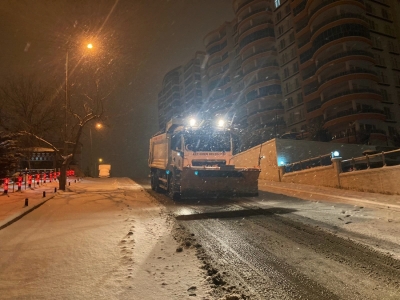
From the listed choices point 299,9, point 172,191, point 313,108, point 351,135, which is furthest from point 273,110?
point 172,191

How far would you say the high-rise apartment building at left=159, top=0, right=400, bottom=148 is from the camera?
35.9 metres

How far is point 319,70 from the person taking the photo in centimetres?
3916

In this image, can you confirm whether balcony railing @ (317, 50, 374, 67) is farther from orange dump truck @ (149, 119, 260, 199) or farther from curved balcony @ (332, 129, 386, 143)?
orange dump truck @ (149, 119, 260, 199)

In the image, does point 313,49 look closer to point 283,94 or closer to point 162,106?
point 283,94

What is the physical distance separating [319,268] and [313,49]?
42.7 metres

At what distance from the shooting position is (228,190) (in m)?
11.2

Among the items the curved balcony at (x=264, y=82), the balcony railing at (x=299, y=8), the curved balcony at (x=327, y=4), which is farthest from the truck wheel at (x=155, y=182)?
the balcony railing at (x=299, y=8)

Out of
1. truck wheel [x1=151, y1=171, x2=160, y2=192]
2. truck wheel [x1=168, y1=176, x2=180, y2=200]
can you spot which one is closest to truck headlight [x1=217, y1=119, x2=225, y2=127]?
truck wheel [x1=168, y1=176, x2=180, y2=200]

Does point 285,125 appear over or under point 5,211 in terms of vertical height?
over

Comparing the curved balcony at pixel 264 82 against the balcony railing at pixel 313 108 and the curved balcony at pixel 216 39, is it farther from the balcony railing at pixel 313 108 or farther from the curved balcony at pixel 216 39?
the curved balcony at pixel 216 39

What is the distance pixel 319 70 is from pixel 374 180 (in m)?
29.8

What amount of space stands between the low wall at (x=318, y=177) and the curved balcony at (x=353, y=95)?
20.9 meters

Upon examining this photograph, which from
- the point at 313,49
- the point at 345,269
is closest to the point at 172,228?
the point at 345,269

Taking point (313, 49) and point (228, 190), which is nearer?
point (228, 190)
